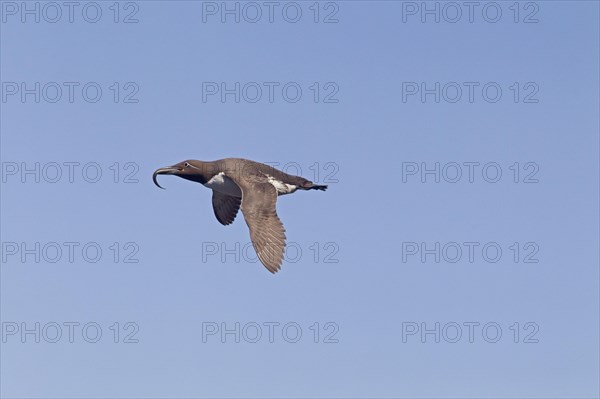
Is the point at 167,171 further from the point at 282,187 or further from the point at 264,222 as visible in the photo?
the point at 264,222

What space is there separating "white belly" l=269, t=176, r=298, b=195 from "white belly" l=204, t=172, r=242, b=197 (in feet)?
4.18

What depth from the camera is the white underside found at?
4256 cm

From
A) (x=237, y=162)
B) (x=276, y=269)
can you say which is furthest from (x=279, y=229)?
(x=237, y=162)

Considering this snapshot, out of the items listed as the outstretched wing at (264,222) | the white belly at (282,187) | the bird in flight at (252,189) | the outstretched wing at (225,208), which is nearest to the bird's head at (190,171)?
the bird in flight at (252,189)

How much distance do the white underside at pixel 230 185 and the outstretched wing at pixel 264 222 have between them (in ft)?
3.00

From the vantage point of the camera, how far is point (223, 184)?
42.9 m

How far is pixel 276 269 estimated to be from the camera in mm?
37531

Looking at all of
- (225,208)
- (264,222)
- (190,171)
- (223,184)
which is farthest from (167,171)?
(264,222)

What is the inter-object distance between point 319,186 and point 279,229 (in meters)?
5.64

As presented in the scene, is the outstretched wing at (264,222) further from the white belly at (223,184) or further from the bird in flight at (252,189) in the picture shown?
the white belly at (223,184)

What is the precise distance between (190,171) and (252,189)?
3148 mm

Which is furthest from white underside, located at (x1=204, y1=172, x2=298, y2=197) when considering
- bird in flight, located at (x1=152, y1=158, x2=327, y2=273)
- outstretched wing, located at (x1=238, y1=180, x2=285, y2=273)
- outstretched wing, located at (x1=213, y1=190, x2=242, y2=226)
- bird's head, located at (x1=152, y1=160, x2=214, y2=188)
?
outstretched wing, located at (x1=213, y1=190, x2=242, y2=226)

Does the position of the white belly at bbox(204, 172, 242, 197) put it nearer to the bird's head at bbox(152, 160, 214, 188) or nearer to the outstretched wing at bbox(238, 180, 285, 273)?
the bird's head at bbox(152, 160, 214, 188)

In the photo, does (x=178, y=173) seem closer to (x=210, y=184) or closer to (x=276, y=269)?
(x=210, y=184)
